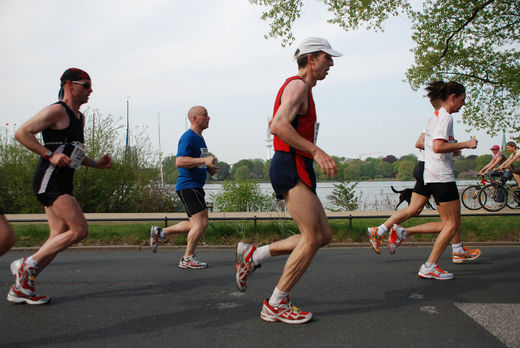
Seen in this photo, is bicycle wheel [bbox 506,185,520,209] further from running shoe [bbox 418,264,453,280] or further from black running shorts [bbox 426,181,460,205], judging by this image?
running shoe [bbox 418,264,453,280]

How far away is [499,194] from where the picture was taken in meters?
13.5

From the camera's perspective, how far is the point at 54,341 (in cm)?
307

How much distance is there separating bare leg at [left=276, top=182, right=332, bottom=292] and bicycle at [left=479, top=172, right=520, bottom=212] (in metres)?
11.8

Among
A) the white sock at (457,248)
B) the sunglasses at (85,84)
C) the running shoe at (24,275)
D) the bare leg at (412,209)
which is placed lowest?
the white sock at (457,248)

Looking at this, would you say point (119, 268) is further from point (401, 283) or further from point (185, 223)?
point (401, 283)

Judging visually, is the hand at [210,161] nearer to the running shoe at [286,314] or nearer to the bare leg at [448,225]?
the running shoe at [286,314]

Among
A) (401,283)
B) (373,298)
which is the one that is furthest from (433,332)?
(401,283)

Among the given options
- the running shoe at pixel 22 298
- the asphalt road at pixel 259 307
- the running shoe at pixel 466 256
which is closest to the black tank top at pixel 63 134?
the running shoe at pixel 22 298

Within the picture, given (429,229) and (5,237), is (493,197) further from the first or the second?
(5,237)

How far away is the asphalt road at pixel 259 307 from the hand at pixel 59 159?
122 centimetres

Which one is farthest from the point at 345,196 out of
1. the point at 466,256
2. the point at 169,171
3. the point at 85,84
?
the point at 85,84

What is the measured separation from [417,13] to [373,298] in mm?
15017

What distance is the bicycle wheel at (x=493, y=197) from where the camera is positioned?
13.5 metres

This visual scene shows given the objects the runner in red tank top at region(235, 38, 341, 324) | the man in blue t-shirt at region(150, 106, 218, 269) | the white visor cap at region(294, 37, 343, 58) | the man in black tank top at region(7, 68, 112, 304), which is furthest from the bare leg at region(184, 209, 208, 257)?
the white visor cap at region(294, 37, 343, 58)
